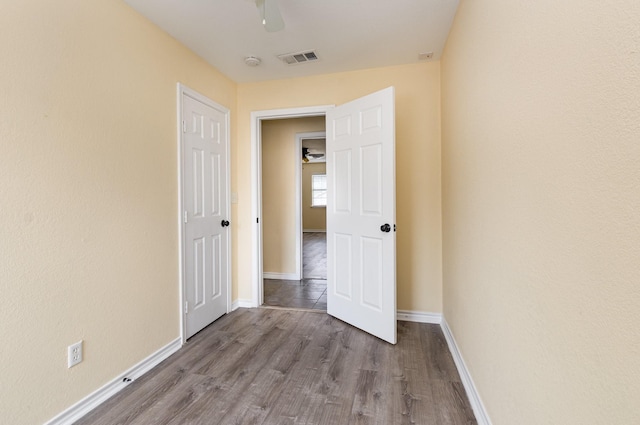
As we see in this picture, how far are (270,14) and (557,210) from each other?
5.81 feet

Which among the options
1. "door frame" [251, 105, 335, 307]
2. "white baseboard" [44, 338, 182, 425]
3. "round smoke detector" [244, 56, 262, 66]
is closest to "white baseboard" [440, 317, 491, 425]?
"door frame" [251, 105, 335, 307]

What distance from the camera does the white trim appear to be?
2.80m

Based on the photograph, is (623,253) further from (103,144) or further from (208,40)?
(208,40)

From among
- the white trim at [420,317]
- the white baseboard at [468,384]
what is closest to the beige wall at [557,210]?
the white baseboard at [468,384]

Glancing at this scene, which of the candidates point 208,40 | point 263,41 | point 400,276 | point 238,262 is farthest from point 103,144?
point 400,276

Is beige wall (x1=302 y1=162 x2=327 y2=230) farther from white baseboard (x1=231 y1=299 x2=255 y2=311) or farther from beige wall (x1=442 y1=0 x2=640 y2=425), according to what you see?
beige wall (x1=442 y1=0 x2=640 y2=425)

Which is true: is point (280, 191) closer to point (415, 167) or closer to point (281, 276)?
point (281, 276)

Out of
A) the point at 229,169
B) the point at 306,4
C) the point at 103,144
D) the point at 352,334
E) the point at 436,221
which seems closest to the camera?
the point at 103,144

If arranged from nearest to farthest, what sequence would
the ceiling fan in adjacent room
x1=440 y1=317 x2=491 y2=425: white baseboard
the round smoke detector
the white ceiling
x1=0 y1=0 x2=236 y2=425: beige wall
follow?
x1=0 y1=0 x2=236 y2=425: beige wall < x1=440 y1=317 x2=491 y2=425: white baseboard < the white ceiling < the round smoke detector < the ceiling fan in adjacent room

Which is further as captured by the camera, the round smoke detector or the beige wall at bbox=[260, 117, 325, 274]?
the beige wall at bbox=[260, 117, 325, 274]

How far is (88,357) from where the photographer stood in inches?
65.3

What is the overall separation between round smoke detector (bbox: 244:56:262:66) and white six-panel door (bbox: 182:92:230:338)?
1.71 ft

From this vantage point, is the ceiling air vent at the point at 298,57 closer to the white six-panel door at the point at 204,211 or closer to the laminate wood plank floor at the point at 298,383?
the white six-panel door at the point at 204,211

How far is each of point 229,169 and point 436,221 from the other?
2148 millimetres
